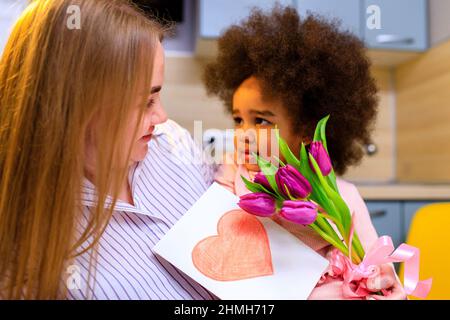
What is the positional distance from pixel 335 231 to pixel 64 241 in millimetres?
307

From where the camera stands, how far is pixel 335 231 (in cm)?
52

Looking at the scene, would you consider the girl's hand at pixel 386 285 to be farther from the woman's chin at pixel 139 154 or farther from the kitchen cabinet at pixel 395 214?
the kitchen cabinet at pixel 395 214

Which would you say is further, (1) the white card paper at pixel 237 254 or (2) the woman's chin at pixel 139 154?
(2) the woman's chin at pixel 139 154

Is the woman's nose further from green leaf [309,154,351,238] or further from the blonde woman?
green leaf [309,154,351,238]

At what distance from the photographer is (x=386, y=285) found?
19.2 inches

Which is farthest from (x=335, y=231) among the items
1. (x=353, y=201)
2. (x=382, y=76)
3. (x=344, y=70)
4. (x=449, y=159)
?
(x=382, y=76)

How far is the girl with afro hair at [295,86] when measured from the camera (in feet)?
2.02

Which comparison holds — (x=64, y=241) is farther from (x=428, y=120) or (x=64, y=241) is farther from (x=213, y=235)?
(x=428, y=120)

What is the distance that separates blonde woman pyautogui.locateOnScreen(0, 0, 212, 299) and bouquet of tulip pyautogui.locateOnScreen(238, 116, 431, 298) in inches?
5.7

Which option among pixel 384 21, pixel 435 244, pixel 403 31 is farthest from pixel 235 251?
pixel 403 31

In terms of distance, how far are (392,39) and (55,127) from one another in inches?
55.1

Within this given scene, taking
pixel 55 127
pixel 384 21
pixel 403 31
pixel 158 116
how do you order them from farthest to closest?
pixel 403 31 → pixel 384 21 → pixel 158 116 → pixel 55 127

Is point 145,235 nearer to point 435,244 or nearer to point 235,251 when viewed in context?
point 235,251

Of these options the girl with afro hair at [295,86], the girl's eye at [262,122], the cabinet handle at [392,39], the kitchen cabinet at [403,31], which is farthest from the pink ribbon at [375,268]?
the cabinet handle at [392,39]
